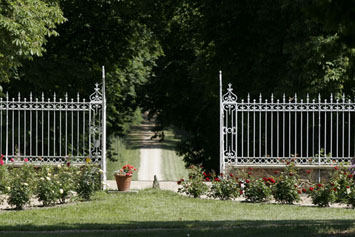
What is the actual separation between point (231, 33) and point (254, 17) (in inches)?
37.3

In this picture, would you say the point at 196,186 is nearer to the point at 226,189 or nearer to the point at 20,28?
the point at 226,189

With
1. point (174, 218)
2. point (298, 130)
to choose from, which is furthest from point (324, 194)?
point (298, 130)

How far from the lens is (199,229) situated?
8.67 m

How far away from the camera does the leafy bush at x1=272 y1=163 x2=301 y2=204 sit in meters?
12.0

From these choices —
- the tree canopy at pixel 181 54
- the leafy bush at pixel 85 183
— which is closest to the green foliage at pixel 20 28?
the tree canopy at pixel 181 54

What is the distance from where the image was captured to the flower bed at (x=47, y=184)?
37.1 feet

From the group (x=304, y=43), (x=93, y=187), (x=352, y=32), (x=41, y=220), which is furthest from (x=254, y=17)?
(x=352, y=32)

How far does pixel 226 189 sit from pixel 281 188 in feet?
3.96

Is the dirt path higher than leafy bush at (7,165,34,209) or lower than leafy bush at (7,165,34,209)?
lower

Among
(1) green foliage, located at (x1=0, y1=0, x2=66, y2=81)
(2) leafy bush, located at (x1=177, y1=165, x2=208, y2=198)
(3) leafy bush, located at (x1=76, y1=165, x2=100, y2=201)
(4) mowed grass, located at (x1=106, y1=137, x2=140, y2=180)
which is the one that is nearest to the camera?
(3) leafy bush, located at (x1=76, y1=165, x2=100, y2=201)

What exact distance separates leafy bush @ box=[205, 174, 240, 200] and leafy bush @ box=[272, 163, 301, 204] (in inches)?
33.7

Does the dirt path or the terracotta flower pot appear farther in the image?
the dirt path

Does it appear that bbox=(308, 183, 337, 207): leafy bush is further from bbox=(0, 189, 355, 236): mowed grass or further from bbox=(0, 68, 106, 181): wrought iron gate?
bbox=(0, 68, 106, 181): wrought iron gate

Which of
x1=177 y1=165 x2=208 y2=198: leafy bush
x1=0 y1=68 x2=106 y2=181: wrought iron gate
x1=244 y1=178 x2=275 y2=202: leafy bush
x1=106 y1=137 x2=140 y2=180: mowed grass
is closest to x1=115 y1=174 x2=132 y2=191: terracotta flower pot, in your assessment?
x1=0 y1=68 x2=106 y2=181: wrought iron gate
